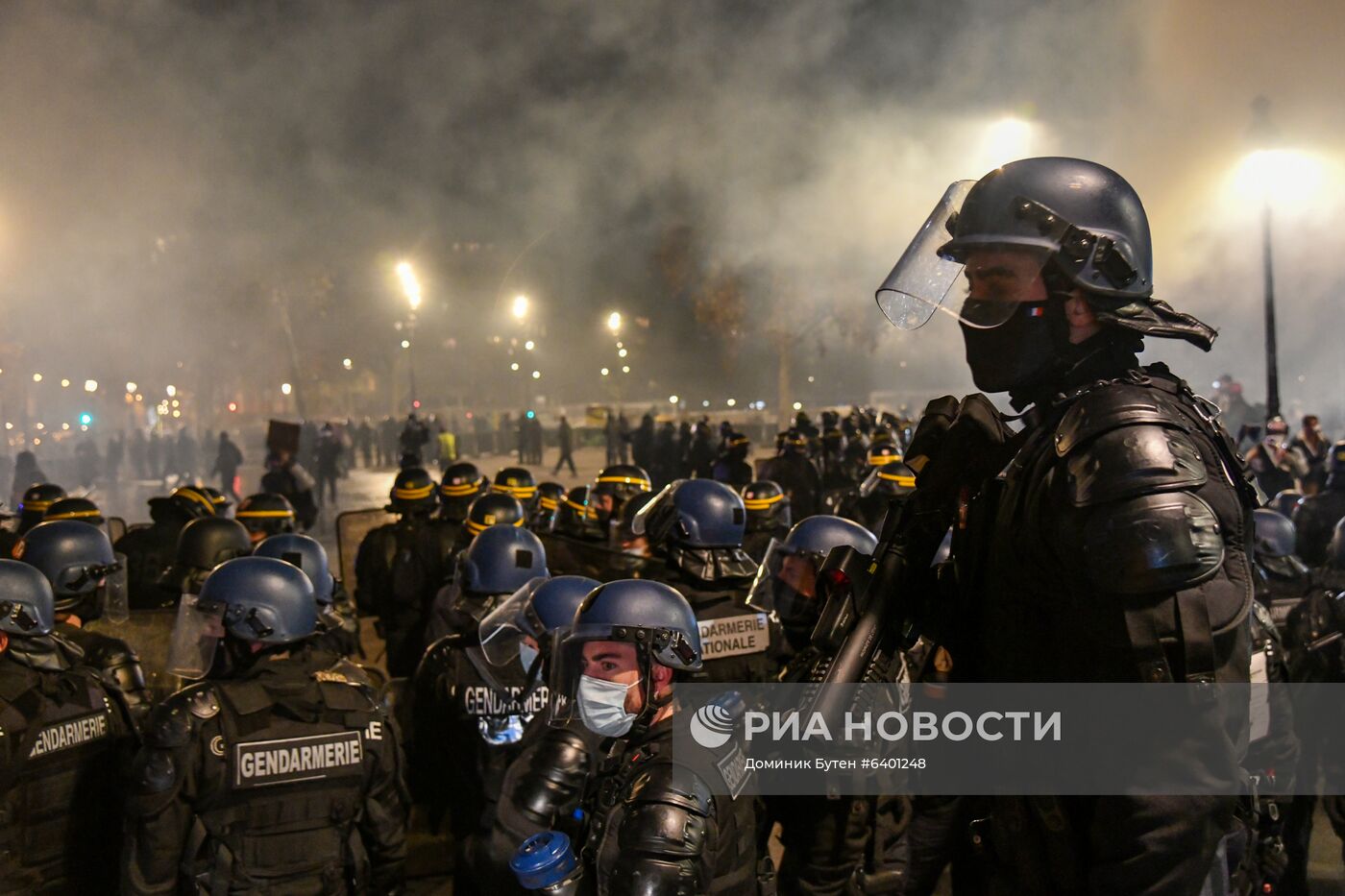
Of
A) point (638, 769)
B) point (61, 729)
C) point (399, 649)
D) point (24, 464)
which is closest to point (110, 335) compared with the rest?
point (24, 464)

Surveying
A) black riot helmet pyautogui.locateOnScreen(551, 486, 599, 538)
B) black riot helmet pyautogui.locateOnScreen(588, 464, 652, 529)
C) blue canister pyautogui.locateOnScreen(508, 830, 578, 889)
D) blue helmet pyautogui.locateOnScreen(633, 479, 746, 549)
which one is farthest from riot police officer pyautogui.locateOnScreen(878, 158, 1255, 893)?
black riot helmet pyautogui.locateOnScreen(588, 464, 652, 529)

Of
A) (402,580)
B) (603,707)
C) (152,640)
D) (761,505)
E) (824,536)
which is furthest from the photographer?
(761,505)

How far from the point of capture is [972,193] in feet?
6.36

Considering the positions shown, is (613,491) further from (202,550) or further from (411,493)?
(202,550)

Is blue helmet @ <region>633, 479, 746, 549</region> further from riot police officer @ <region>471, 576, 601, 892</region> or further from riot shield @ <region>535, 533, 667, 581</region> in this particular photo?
riot shield @ <region>535, 533, 667, 581</region>

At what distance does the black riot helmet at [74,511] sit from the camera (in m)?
6.48

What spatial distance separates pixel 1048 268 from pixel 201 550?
516 centimetres

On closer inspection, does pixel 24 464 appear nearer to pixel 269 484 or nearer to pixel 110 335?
pixel 269 484

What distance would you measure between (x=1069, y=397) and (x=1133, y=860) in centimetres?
73

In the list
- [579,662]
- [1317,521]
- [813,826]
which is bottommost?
[813,826]

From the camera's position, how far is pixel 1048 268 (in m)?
1.82

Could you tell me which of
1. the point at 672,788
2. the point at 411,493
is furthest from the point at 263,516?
the point at 672,788

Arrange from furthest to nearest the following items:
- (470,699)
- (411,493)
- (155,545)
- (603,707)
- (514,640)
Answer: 1. (411,493)
2. (155,545)
3. (470,699)
4. (514,640)
5. (603,707)

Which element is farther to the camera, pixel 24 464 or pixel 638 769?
pixel 24 464
